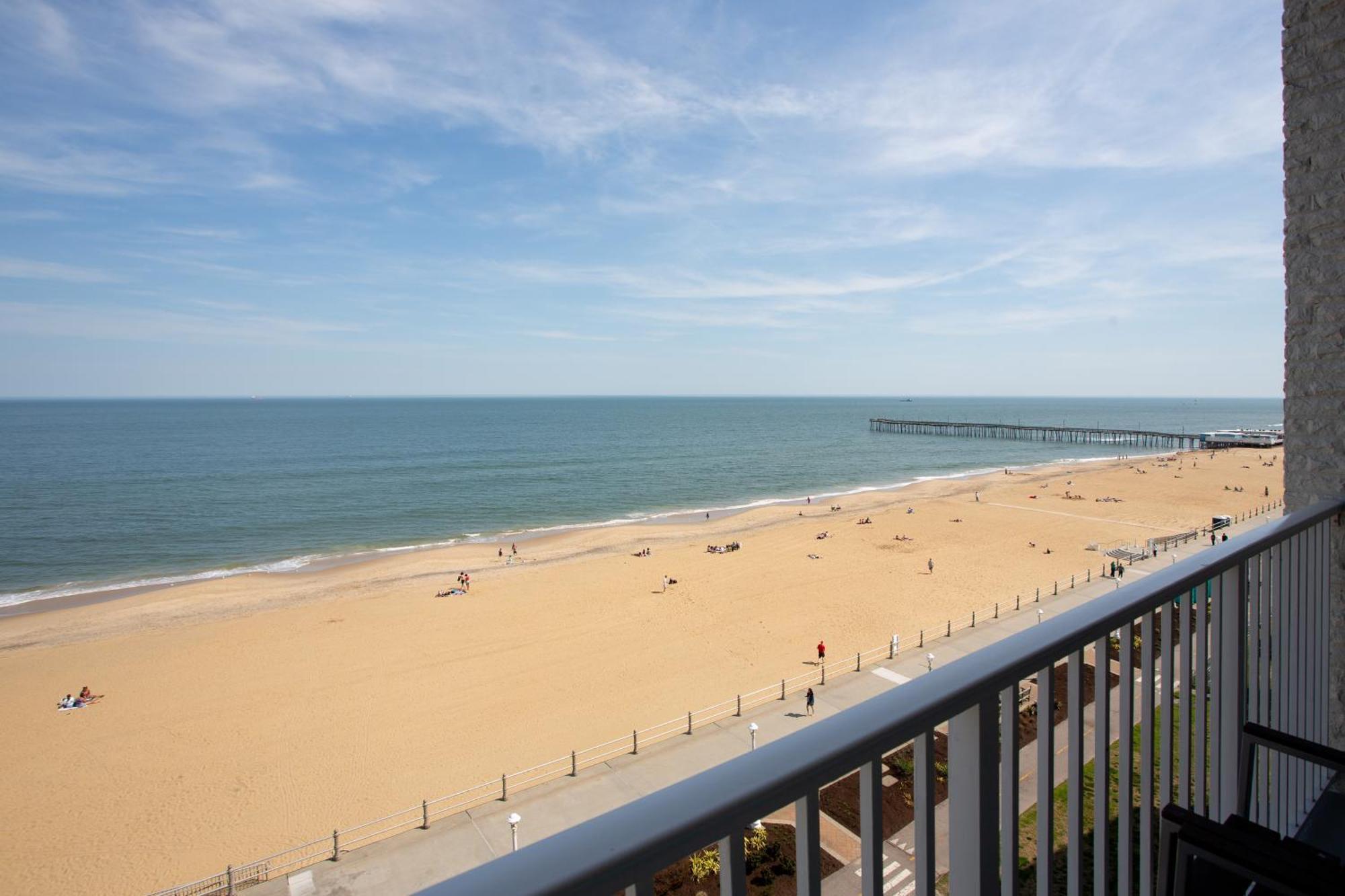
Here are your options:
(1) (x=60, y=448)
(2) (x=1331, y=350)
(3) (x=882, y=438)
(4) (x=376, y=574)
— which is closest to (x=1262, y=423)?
(3) (x=882, y=438)

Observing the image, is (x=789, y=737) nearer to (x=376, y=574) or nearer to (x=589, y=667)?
(x=589, y=667)

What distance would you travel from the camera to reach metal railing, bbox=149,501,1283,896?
33.6ft

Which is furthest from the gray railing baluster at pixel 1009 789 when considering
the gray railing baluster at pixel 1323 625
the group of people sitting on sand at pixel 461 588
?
the group of people sitting on sand at pixel 461 588

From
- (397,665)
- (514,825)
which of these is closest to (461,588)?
(397,665)

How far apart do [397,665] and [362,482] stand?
1539 inches

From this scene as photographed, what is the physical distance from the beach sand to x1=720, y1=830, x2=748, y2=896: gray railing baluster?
13423 mm

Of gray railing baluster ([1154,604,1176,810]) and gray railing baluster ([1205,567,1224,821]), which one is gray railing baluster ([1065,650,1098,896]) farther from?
gray railing baluster ([1205,567,1224,821])

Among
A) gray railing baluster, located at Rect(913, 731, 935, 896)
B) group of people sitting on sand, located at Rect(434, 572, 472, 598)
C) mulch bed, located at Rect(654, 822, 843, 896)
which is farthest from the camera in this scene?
group of people sitting on sand, located at Rect(434, 572, 472, 598)

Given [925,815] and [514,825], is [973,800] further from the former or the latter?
[514,825]

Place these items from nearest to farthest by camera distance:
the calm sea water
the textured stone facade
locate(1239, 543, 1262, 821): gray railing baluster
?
locate(1239, 543, 1262, 821): gray railing baluster, the textured stone facade, the calm sea water

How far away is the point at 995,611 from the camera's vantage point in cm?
1956

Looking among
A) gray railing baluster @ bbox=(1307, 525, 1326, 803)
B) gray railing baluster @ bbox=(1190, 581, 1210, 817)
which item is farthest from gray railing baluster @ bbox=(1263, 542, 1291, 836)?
gray railing baluster @ bbox=(1190, 581, 1210, 817)

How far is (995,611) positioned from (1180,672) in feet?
63.0

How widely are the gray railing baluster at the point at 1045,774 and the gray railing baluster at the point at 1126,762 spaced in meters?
0.29
